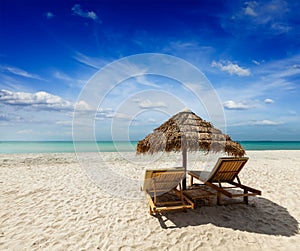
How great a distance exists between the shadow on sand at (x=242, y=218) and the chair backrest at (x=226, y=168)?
0.62 m

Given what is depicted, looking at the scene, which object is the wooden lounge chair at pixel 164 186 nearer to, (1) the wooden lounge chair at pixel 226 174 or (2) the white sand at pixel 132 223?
(2) the white sand at pixel 132 223

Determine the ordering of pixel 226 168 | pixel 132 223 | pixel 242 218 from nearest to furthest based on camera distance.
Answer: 1. pixel 132 223
2. pixel 242 218
3. pixel 226 168

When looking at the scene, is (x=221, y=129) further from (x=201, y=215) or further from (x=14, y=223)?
(x=14, y=223)

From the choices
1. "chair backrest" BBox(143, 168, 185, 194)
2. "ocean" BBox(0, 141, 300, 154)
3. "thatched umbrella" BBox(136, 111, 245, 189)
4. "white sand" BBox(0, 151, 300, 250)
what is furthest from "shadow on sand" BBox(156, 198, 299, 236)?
"ocean" BBox(0, 141, 300, 154)

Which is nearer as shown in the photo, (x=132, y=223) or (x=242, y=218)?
(x=132, y=223)

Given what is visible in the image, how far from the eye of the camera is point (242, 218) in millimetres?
3873

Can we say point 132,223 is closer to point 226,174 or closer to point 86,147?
point 226,174

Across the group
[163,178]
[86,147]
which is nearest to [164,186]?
[163,178]

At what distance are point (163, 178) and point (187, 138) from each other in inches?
39.5

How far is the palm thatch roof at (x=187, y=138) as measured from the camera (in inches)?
174

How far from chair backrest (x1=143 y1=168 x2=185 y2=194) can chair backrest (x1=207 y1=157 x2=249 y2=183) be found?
0.88 meters

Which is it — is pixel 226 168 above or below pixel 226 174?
above

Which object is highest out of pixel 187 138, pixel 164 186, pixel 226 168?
pixel 187 138

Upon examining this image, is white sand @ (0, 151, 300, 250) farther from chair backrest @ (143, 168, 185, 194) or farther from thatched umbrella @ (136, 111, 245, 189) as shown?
thatched umbrella @ (136, 111, 245, 189)
